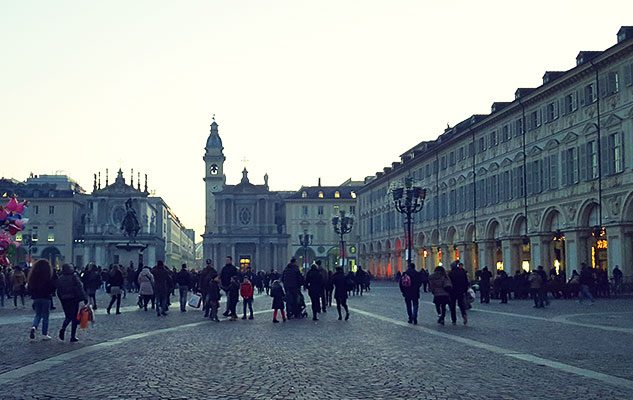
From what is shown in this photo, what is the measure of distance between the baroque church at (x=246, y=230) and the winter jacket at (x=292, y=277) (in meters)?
109

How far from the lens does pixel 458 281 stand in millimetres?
25516

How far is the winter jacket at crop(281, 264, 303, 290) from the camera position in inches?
1119

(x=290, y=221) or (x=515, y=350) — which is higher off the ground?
(x=290, y=221)

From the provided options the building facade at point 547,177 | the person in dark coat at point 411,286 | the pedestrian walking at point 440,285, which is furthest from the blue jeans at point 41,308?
the building facade at point 547,177

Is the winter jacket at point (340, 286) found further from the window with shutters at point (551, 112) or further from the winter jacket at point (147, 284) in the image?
the window with shutters at point (551, 112)

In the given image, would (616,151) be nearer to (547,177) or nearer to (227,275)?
(547,177)

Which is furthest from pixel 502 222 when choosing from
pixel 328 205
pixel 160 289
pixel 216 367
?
pixel 328 205

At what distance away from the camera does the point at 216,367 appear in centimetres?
1449

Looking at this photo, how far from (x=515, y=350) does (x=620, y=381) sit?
4888 millimetres

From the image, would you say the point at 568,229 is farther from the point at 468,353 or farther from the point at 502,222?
the point at 468,353

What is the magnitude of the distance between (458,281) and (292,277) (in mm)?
5724

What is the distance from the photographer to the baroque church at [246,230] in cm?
13850

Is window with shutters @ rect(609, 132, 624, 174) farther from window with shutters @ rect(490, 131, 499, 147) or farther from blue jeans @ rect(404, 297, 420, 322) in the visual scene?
blue jeans @ rect(404, 297, 420, 322)

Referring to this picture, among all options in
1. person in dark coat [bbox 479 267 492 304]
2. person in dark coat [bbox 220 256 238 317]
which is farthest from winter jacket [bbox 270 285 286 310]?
person in dark coat [bbox 479 267 492 304]
